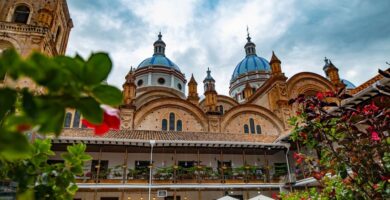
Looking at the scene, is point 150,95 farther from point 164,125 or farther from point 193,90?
point 164,125

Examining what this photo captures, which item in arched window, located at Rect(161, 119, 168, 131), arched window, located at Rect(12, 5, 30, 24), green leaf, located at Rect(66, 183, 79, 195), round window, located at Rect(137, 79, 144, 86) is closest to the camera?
green leaf, located at Rect(66, 183, 79, 195)

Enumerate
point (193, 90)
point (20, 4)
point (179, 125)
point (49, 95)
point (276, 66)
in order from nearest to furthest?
point (49, 95)
point (20, 4)
point (179, 125)
point (276, 66)
point (193, 90)

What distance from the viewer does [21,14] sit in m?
24.1

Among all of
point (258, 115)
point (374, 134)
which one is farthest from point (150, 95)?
point (374, 134)

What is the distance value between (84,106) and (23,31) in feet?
80.3

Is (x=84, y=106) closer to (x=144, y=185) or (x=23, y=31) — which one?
(x=144, y=185)

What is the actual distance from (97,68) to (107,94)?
11 centimetres

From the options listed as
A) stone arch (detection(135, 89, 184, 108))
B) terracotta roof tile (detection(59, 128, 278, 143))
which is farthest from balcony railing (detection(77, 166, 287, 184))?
stone arch (detection(135, 89, 184, 108))

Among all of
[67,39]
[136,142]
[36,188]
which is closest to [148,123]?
[136,142]

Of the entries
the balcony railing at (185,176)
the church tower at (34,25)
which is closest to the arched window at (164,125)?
the balcony railing at (185,176)

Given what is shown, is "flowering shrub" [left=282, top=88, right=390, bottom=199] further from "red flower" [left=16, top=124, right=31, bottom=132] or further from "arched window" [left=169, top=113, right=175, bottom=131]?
"arched window" [left=169, top=113, right=175, bottom=131]

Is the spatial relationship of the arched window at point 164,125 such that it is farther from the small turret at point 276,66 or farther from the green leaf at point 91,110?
the green leaf at point 91,110

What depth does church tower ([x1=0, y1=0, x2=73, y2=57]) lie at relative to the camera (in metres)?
20.5

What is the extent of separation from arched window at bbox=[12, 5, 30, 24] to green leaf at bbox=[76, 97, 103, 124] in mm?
28182
